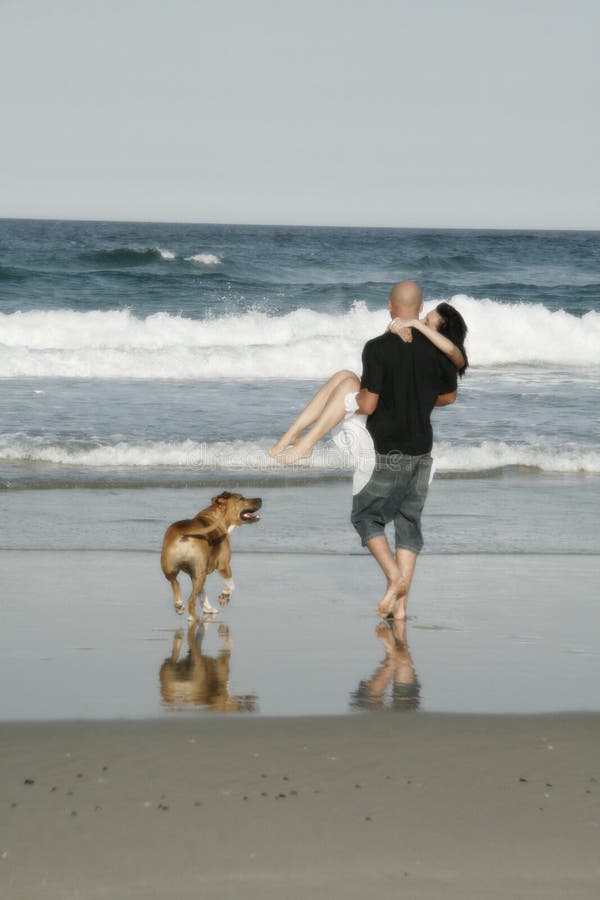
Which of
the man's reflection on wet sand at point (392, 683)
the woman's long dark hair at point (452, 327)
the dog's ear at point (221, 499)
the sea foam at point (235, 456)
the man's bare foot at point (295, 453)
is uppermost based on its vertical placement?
the woman's long dark hair at point (452, 327)

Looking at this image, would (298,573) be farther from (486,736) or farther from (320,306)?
(320,306)

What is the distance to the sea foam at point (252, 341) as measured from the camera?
765 inches

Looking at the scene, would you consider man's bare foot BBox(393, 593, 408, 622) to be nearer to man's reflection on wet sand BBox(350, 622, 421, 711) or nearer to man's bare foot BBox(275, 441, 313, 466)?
man's reflection on wet sand BBox(350, 622, 421, 711)

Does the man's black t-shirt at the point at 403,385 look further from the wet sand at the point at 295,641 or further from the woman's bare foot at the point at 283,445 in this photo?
the wet sand at the point at 295,641

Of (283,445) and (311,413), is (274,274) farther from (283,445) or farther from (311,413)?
(283,445)

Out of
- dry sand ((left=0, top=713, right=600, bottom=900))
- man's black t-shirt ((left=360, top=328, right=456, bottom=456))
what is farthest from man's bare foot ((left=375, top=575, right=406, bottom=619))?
dry sand ((left=0, top=713, right=600, bottom=900))

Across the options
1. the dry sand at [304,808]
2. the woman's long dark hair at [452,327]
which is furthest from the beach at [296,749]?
the woman's long dark hair at [452,327]

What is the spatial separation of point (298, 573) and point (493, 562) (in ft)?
4.08

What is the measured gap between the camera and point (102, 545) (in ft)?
26.0

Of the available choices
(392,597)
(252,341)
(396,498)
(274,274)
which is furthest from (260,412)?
(274,274)

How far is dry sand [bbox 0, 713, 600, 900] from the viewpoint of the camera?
315cm

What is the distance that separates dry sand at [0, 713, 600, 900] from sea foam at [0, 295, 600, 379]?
14.9m

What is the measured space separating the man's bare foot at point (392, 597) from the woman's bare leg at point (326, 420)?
2.54 feet

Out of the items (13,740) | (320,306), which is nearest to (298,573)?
(13,740)
